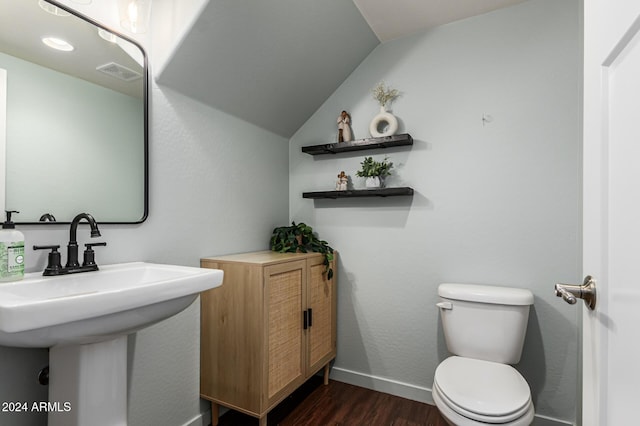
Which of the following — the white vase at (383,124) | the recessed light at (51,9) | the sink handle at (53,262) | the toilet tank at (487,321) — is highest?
the recessed light at (51,9)

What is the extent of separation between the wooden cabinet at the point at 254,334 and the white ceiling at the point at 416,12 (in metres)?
1.57

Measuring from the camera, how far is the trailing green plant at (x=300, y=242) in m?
A: 2.21

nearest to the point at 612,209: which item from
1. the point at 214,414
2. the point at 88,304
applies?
the point at 88,304

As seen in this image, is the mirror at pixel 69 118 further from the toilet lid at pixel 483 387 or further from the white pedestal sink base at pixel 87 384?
the toilet lid at pixel 483 387

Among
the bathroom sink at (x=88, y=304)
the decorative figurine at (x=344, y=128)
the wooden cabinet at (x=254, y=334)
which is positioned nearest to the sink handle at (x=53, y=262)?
the bathroom sink at (x=88, y=304)

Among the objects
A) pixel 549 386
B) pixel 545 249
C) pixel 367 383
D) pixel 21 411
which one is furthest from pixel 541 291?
pixel 21 411

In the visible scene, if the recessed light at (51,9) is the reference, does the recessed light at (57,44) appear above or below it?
below

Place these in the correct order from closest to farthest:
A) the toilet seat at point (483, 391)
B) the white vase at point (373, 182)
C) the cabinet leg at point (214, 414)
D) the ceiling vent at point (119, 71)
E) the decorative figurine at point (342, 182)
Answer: the toilet seat at point (483, 391)
the ceiling vent at point (119, 71)
the cabinet leg at point (214, 414)
the white vase at point (373, 182)
the decorative figurine at point (342, 182)

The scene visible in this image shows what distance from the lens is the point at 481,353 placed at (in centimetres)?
171

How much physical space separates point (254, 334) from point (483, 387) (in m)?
1.06

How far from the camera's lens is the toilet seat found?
1.24 meters

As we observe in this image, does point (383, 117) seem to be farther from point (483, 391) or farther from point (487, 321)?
point (483, 391)

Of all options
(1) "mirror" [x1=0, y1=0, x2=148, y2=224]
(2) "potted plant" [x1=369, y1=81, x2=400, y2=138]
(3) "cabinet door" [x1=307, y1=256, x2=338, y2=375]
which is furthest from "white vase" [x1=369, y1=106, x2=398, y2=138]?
(1) "mirror" [x1=0, y1=0, x2=148, y2=224]

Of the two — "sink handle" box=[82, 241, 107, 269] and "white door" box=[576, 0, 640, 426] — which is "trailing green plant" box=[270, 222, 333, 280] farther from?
"white door" box=[576, 0, 640, 426]
